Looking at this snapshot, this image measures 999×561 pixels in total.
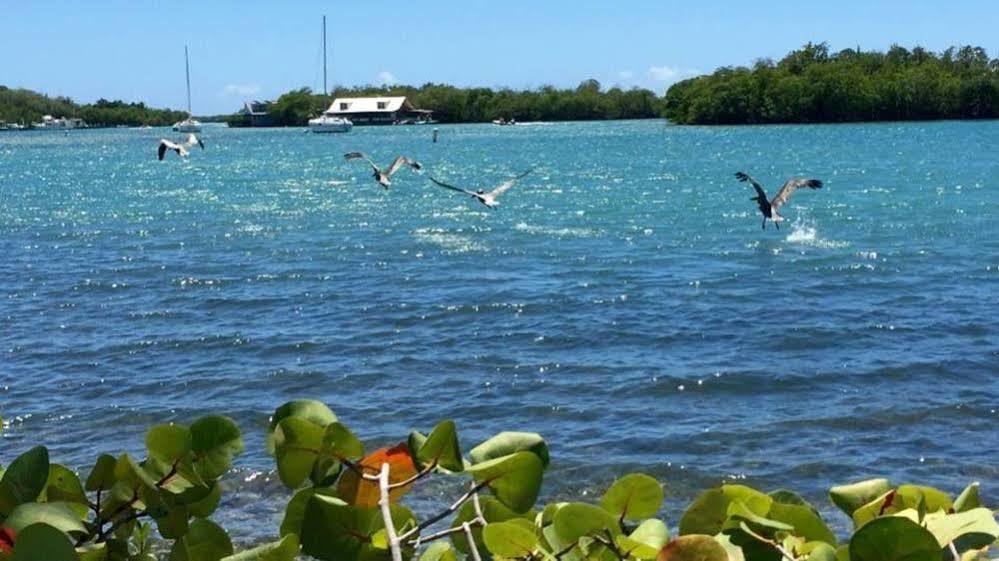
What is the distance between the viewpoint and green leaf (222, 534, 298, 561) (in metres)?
1.76

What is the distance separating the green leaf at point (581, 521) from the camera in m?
1.64

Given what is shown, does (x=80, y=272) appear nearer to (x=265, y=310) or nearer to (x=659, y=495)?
(x=265, y=310)

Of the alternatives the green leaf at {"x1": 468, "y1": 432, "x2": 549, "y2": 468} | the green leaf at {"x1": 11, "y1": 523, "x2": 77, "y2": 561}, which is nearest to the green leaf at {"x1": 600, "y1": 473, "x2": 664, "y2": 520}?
the green leaf at {"x1": 468, "y1": 432, "x2": 549, "y2": 468}

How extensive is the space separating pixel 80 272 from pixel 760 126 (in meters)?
124

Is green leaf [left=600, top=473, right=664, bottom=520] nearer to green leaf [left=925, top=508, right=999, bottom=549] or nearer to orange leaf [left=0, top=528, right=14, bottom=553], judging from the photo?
green leaf [left=925, top=508, right=999, bottom=549]

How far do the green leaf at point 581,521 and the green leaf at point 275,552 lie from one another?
389 mm

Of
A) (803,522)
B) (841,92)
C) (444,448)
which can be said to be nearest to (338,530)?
(444,448)

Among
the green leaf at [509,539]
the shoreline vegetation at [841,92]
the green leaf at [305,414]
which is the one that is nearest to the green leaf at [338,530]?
the green leaf at [305,414]

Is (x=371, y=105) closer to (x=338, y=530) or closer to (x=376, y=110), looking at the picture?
(x=376, y=110)

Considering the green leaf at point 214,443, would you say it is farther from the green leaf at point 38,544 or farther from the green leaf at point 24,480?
the green leaf at point 38,544

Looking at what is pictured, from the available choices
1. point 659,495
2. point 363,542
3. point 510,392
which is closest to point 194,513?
point 363,542

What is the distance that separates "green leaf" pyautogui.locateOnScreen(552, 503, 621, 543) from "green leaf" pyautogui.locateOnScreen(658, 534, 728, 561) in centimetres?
10

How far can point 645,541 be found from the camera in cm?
171

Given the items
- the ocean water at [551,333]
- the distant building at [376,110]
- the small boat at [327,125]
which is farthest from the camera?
the distant building at [376,110]
